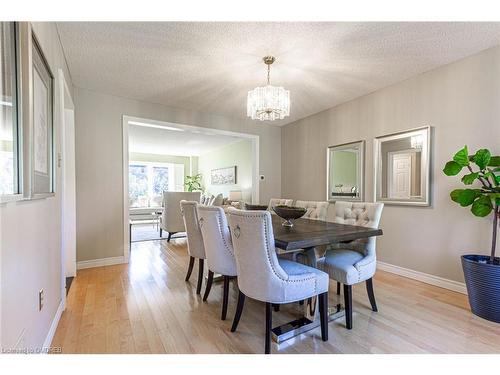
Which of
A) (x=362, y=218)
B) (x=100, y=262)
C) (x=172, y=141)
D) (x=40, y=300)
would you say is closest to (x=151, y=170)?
(x=172, y=141)

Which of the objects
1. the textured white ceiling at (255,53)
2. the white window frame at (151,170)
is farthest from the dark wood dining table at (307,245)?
the white window frame at (151,170)

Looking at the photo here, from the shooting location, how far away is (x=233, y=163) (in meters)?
7.55

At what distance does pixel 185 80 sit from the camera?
10.0 ft

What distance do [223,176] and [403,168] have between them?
5.69m

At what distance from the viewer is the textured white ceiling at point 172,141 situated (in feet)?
19.9

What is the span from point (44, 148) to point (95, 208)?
6.83 feet

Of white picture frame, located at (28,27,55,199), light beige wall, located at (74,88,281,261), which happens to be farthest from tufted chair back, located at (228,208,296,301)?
light beige wall, located at (74,88,281,261)

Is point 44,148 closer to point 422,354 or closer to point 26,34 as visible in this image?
point 26,34

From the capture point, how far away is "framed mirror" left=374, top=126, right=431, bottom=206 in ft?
9.30

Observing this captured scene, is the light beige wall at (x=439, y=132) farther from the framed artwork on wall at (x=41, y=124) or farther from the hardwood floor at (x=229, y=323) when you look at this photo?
the framed artwork on wall at (x=41, y=124)

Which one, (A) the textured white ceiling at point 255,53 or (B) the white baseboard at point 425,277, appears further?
(B) the white baseboard at point 425,277

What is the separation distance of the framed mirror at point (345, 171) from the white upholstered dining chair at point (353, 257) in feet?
3.97

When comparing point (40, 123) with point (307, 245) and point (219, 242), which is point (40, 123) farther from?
point (307, 245)
